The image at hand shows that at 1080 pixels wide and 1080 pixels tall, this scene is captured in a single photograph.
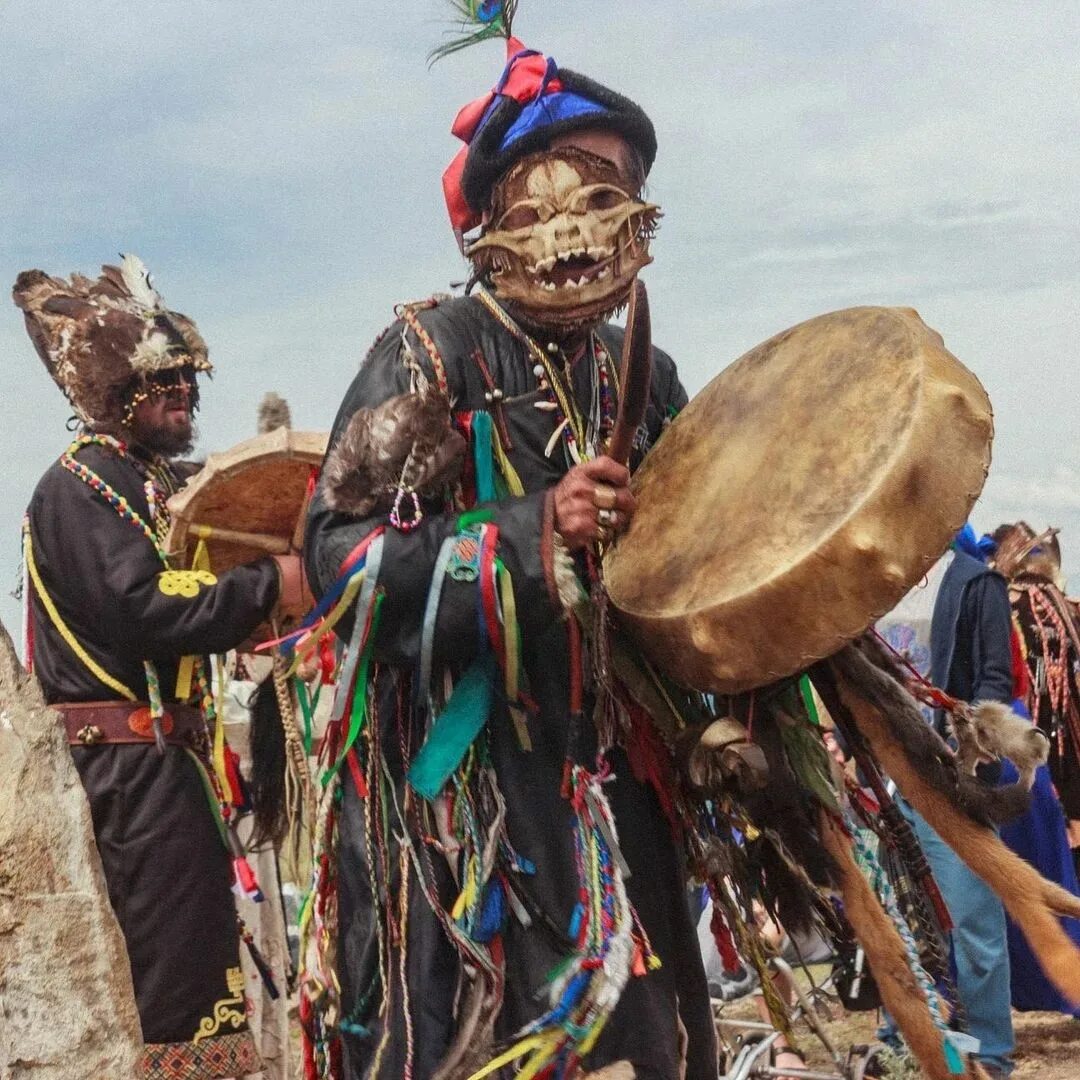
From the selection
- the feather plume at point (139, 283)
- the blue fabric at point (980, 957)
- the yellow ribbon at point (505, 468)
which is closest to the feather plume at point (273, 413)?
the feather plume at point (139, 283)

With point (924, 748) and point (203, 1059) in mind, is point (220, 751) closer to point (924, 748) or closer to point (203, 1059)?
point (203, 1059)

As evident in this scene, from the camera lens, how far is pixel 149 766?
4.66 m

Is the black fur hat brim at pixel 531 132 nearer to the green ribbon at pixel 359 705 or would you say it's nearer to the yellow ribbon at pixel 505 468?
the yellow ribbon at pixel 505 468

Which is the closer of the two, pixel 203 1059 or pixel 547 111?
pixel 547 111

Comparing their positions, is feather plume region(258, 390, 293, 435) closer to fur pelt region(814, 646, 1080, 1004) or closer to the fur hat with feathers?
the fur hat with feathers

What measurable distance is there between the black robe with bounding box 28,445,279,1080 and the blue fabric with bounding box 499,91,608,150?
1602 millimetres

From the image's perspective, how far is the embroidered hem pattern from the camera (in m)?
4.51

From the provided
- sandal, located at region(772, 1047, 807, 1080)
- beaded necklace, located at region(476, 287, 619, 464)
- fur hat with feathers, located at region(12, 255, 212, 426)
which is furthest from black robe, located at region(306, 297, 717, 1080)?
sandal, located at region(772, 1047, 807, 1080)

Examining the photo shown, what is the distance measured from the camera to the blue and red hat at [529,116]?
3.34 meters

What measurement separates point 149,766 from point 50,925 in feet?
4.83

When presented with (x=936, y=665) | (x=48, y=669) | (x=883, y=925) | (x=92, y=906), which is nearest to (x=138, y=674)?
(x=48, y=669)

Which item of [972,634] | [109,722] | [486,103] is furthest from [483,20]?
[972,634]

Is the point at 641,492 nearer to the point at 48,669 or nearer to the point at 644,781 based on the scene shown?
the point at 644,781

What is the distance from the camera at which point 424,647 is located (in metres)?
3.03
